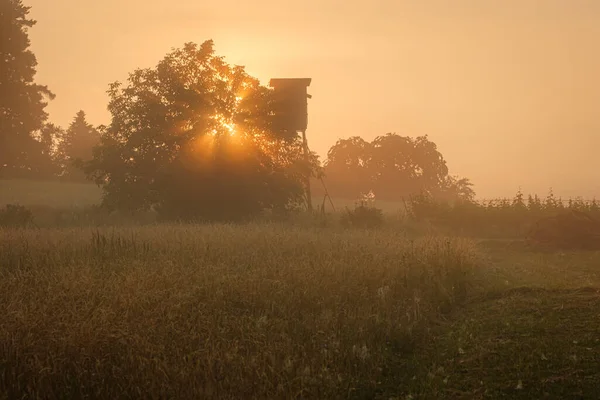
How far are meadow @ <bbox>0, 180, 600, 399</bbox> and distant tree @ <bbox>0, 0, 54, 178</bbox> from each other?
126 ft

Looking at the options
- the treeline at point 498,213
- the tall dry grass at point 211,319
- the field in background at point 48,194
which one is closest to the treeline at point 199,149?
the treeline at point 498,213

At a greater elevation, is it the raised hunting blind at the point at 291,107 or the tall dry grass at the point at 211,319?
the raised hunting blind at the point at 291,107

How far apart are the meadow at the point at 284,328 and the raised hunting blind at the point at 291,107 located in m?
20.1

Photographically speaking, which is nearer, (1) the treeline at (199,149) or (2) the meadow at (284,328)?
(2) the meadow at (284,328)

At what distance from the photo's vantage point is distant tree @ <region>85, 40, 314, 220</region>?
30750 millimetres

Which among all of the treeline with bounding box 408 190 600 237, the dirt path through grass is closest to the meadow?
the dirt path through grass

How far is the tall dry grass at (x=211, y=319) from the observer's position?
672 centimetres

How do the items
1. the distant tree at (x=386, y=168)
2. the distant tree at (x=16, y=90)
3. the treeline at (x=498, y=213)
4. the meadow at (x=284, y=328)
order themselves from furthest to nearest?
the distant tree at (x=386, y=168) < the distant tree at (x=16, y=90) < the treeline at (x=498, y=213) < the meadow at (x=284, y=328)

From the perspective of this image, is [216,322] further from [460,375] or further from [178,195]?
[178,195]

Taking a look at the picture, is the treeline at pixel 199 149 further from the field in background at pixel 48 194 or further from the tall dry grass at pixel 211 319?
the tall dry grass at pixel 211 319

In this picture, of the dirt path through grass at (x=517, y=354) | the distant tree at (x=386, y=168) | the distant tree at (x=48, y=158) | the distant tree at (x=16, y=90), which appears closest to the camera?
the dirt path through grass at (x=517, y=354)

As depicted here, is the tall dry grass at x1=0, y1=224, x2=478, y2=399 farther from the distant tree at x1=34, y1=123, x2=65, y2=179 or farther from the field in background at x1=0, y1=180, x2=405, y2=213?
the distant tree at x1=34, y1=123, x2=65, y2=179

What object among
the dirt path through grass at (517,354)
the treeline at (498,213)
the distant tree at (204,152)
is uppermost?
the distant tree at (204,152)

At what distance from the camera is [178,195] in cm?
3083
